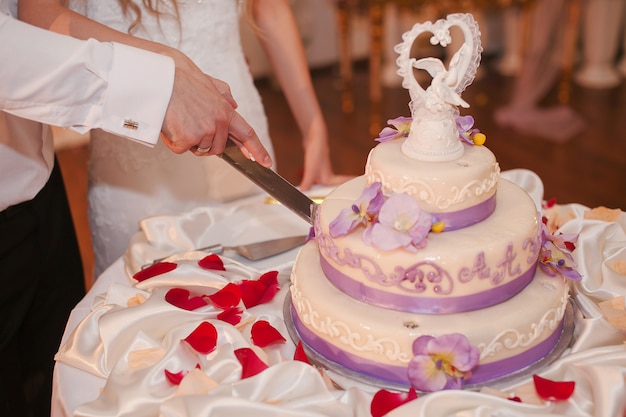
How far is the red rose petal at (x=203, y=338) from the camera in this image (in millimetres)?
1322

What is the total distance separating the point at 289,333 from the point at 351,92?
5.51 meters

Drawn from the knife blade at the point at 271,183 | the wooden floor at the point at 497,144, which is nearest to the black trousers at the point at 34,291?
the knife blade at the point at 271,183

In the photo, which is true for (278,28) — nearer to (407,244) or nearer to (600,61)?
(407,244)

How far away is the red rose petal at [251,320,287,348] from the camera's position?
136 cm

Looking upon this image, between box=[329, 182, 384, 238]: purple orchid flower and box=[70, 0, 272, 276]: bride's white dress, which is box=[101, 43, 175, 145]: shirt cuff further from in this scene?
box=[70, 0, 272, 276]: bride's white dress

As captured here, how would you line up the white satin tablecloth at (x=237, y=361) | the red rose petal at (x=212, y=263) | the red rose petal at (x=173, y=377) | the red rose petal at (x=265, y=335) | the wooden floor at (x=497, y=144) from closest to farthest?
the white satin tablecloth at (x=237, y=361) → the red rose petal at (x=173, y=377) → the red rose petal at (x=265, y=335) → the red rose petal at (x=212, y=263) → the wooden floor at (x=497, y=144)

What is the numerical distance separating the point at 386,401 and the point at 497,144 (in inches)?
178

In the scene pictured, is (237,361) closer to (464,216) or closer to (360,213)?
(360,213)

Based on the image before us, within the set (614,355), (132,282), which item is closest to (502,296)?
(614,355)

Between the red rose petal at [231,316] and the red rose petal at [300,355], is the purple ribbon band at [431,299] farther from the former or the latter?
the red rose petal at [231,316]

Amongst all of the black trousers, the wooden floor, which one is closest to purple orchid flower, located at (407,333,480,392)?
the black trousers

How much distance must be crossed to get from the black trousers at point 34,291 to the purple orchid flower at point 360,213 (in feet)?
2.97

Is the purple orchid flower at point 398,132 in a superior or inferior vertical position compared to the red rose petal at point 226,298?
superior

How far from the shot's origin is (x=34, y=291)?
1880 millimetres
